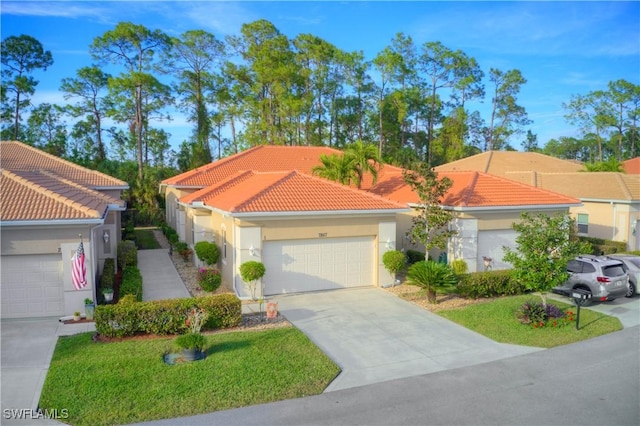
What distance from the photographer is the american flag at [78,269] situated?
1347 centimetres

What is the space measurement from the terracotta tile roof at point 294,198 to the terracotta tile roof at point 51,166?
7728 mm

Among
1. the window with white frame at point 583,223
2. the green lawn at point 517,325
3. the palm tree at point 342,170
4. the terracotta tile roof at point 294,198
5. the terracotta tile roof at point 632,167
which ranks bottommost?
the green lawn at point 517,325

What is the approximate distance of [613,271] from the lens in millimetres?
15477

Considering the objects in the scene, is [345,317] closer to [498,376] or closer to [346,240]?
[346,240]

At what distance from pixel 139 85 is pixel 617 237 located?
130 feet

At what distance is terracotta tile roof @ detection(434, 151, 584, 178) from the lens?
3953 cm


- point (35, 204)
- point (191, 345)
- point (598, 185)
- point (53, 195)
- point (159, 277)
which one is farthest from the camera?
point (598, 185)

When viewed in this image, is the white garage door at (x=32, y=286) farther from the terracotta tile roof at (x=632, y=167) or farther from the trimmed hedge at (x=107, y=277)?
the terracotta tile roof at (x=632, y=167)

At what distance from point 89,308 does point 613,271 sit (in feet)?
53.0

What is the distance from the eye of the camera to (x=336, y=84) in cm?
4753

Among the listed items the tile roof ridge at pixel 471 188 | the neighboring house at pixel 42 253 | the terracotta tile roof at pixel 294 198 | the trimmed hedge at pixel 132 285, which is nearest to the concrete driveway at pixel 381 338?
the terracotta tile roof at pixel 294 198

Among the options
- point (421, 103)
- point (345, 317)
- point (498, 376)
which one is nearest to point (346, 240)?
point (345, 317)

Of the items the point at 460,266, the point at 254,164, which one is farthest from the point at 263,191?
the point at 254,164

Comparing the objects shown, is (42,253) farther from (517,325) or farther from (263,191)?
(517,325)
